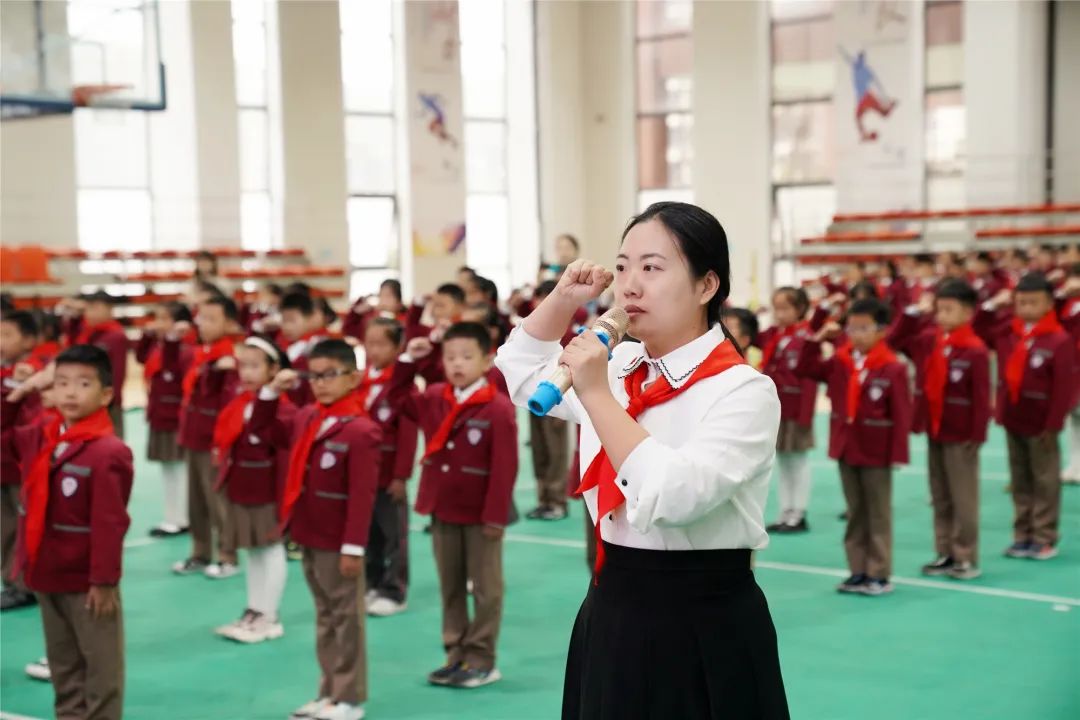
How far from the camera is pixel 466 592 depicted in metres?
5.53

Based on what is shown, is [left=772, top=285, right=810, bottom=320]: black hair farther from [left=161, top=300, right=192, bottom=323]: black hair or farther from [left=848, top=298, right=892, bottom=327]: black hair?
[left=161, top=300, right=192, bottom=323]: black hair

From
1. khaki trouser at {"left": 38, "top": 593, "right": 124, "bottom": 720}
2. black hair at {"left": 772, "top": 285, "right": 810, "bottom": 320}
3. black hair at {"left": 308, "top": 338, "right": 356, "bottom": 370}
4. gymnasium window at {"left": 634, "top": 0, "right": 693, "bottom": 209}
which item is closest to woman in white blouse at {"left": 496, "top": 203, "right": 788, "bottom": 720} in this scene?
khaki trouser at {"left": 38, "top": 593, "right": 124, "bottom": 720}

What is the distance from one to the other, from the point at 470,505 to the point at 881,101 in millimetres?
16018

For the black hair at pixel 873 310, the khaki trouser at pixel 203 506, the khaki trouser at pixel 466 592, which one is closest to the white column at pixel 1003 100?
the black hair at pixel 873 310

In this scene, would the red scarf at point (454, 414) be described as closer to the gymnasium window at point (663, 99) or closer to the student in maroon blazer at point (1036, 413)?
the student in maroon blazer at point (1036, 413)

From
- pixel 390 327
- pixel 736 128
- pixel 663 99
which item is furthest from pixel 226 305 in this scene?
pixel 663 99

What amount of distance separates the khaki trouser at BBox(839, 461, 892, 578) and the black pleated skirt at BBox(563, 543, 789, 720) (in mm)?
4612

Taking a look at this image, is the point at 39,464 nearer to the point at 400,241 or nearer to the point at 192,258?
the point at 192,258

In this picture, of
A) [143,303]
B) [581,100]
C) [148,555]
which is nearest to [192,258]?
[143,303]

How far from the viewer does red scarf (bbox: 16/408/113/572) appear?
4.53m

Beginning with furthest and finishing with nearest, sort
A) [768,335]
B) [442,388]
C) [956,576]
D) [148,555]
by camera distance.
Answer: [768,335], [148,555], [956,576], [442,388]

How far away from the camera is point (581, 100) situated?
22531mm

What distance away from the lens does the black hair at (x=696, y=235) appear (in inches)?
88.1

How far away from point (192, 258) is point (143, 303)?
1.20 m
